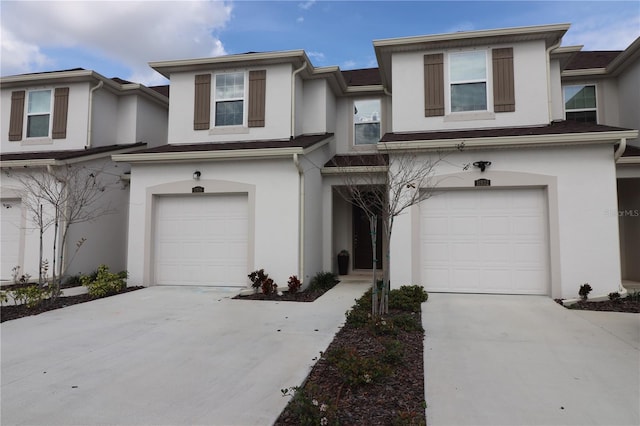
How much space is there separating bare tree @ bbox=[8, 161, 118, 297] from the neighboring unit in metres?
0.03

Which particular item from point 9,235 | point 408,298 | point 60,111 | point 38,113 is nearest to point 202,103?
point 60,111

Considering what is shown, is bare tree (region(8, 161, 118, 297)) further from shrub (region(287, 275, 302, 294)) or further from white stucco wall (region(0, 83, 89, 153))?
shrub (region(287, 275, 302, 294))

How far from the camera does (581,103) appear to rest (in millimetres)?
10984

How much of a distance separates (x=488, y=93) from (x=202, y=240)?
25.0ft

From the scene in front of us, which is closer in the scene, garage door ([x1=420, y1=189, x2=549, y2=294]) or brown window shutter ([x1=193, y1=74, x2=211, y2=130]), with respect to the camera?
garage door ([x1=420, y1=189, x2=549, y2=294])

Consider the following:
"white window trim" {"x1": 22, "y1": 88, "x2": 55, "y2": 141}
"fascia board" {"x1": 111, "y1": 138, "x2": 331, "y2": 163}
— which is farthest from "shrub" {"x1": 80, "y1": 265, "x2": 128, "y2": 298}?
"white window trim" {"x1": 22, "y1": 88, "x2": 55, "y2": 141}

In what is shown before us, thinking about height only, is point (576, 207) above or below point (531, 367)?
above

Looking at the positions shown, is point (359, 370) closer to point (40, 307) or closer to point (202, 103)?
point (40, 307)

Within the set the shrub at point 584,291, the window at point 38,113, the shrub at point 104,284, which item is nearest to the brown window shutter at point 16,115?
the window at point 38,113

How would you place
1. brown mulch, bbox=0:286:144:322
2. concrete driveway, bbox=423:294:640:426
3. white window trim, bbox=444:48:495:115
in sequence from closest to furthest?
concrete driveway, bbox=423:294:640:426 → brown mulch, bbox=0:286:144:322 → white window trim, bbox=444:48:495:115

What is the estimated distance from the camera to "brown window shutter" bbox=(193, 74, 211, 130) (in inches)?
Answer: 408

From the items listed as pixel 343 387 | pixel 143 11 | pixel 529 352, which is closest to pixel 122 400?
pixel 343 387

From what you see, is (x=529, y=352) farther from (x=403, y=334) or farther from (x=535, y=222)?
(x=535, y=222)

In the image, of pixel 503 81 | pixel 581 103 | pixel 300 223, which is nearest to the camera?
pixel 300 223
